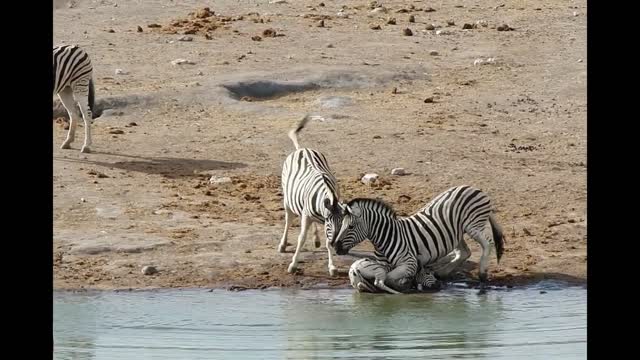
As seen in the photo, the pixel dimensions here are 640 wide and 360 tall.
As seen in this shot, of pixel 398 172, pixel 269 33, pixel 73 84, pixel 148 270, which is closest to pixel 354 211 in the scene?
pixel 148 270

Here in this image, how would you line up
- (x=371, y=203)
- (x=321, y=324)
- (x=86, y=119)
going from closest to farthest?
(x=321, y=324) → (x=371, y=203) → (x=86, y=119)

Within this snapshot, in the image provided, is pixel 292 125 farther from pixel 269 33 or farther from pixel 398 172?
pixel 269 33

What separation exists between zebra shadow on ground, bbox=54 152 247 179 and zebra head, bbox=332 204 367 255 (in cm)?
370

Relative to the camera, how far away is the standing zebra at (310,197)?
29.6 feet

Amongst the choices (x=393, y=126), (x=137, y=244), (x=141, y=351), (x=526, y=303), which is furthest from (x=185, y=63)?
(x=141, y=351)

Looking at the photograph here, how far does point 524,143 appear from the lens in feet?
44.3

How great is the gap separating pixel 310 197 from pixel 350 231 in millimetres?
573

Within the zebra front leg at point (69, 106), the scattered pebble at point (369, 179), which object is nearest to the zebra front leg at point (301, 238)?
the scattered pebble at point (369, 179)

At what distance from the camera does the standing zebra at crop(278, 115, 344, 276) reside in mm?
9031

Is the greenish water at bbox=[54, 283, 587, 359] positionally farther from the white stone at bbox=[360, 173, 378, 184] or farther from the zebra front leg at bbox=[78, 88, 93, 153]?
the zebra front leg at bbox=[78, 88, 93, 153]

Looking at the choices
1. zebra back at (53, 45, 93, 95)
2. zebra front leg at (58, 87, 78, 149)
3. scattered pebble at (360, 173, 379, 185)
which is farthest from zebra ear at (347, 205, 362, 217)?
zebra back at (53, 45, 93, 95)

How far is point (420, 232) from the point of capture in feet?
30.7
